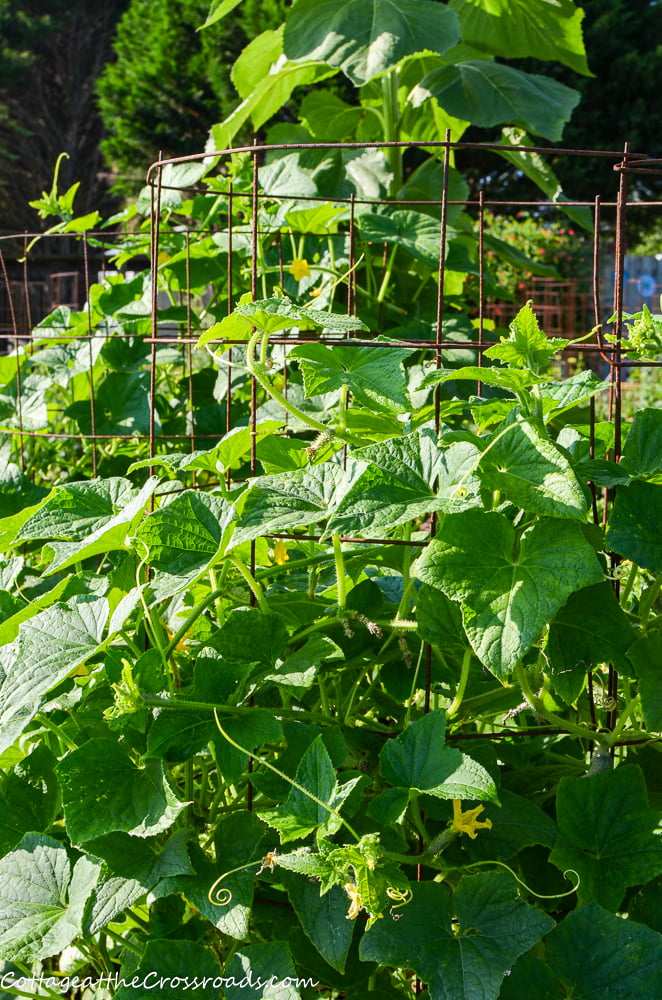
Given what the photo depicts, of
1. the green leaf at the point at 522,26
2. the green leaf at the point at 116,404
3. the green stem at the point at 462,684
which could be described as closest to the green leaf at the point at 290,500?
the green stem at the point at 462,684

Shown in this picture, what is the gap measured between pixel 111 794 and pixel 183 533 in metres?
0.28

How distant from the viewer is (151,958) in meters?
0.98

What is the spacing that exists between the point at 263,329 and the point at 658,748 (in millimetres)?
656

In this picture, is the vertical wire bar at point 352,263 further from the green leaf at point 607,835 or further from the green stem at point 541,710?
the green leaf at point 607,835

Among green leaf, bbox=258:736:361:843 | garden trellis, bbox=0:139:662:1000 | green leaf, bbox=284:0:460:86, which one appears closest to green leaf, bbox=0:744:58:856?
garden trellis, bbox=0:139:662:1000

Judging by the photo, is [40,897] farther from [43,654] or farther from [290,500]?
[290,500]

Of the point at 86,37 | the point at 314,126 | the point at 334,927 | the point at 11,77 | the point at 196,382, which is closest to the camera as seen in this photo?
the point at 334,927

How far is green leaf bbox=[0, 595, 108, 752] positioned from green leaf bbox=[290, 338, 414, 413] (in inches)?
13.8

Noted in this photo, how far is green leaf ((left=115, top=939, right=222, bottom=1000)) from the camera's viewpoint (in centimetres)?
97

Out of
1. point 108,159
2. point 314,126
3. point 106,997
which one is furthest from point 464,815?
point 108,159

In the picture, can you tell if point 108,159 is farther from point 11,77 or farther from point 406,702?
point 406,702

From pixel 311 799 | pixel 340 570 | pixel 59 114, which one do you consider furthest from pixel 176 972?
pixel 59 114

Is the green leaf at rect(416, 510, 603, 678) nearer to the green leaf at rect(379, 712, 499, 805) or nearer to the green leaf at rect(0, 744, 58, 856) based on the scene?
the green leaf at rect(379, 712, 499, 805)

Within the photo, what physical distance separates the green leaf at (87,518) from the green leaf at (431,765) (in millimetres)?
366
